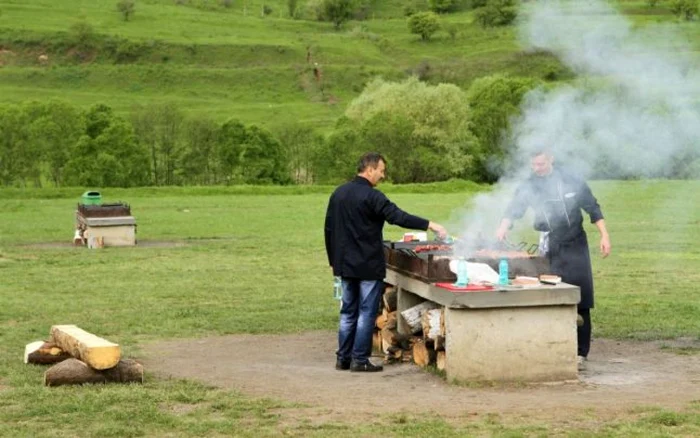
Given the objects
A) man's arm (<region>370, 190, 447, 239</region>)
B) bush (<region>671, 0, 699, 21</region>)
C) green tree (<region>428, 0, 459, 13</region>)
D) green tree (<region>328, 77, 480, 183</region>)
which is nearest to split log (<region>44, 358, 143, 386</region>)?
man's arm (<region>370, 190, 447, 239</region>)

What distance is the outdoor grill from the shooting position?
1177 centimetres

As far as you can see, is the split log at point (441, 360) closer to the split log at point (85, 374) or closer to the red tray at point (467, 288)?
→ the red tray at point (467, 288)

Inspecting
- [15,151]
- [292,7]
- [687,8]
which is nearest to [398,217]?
[687,8]

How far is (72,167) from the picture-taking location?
65375 mm

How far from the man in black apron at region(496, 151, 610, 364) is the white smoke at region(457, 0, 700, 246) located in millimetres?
1695

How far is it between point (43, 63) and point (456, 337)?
10566 centimetres

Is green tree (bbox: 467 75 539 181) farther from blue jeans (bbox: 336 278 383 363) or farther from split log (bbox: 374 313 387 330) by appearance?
blue jeans (bbox: 336 278 383 363)

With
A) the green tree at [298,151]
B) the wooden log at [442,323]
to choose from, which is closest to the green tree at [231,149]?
the green tree at [298,151]

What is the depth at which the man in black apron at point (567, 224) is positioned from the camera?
1241 centimetres

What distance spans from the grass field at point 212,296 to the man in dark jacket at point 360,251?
185 centimetres

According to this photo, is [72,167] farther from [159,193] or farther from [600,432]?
[600,432]

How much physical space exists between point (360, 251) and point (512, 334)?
1.82 m

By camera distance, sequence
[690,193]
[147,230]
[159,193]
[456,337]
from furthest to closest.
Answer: [159,193]
[690,193]
[147,230]
[456,337]

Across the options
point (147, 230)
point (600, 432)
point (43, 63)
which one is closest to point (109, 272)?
point (147, 230)
